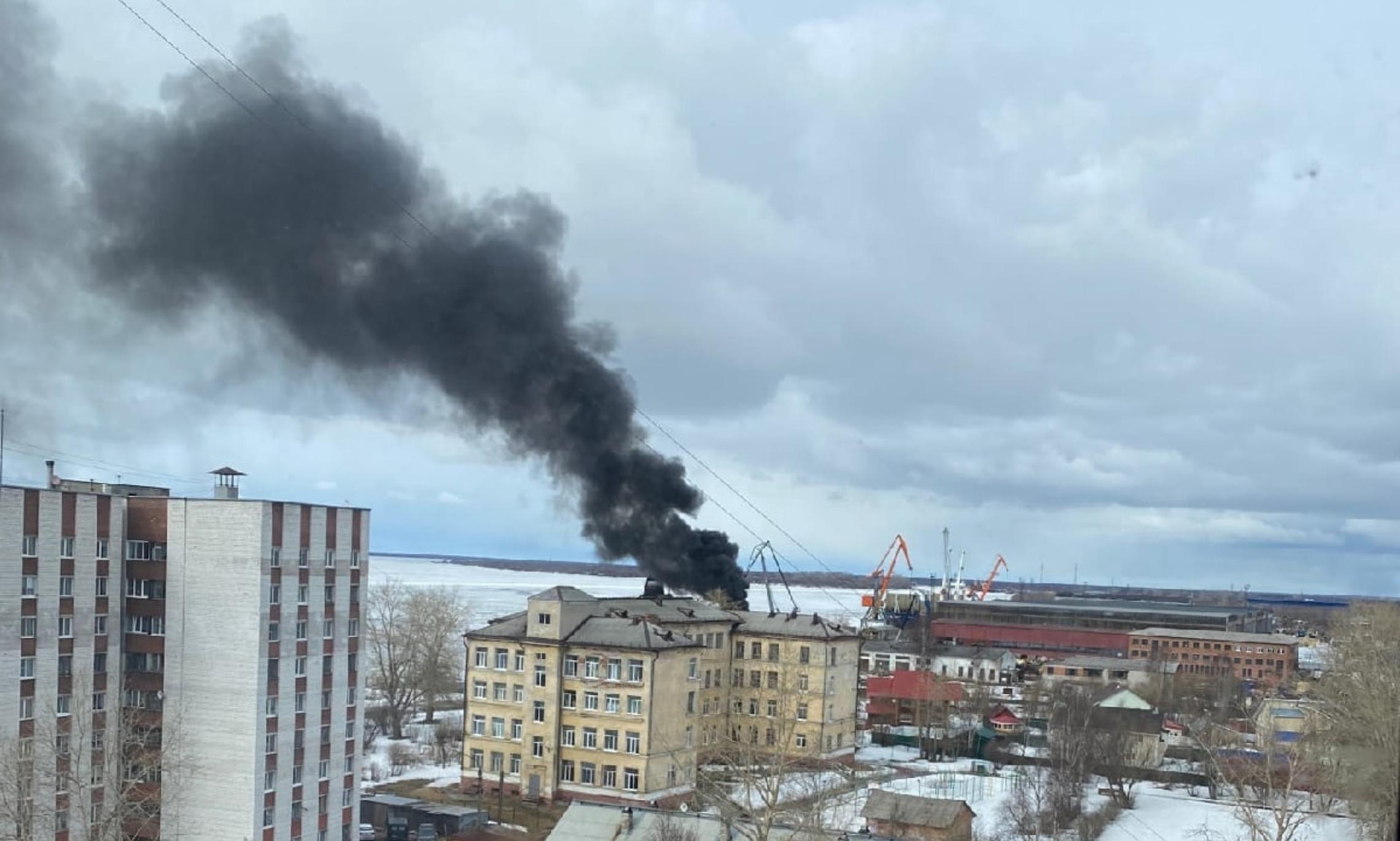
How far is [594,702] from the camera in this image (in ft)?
96.0

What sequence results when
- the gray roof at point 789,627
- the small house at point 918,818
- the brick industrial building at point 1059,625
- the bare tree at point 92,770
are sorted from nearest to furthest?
the bare tree at point 92,770 → the small house at point 918,818 → the gray roof at point 789,627 → the brick industrial building at point 1059,625

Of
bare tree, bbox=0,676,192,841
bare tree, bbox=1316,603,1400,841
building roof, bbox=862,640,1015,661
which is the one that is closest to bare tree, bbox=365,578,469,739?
bare tree, bbox=0,676,192,841

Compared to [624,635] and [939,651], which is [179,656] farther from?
[939,651]

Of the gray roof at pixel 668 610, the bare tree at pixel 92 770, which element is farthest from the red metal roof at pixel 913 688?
the bare tree at pixel 92 770

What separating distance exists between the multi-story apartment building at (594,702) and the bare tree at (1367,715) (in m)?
11.7

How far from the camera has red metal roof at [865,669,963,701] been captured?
4006 cm

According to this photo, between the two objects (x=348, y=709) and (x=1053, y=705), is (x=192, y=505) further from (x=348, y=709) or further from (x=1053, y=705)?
(x=1053, y=705)

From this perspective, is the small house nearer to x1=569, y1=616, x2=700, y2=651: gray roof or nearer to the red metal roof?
x1=569, y1=616, x2=700, y2=651: gray roof

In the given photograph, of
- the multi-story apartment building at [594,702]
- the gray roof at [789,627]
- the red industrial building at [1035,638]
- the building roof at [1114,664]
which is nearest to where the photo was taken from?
the multi-story apartment building at [594,702]

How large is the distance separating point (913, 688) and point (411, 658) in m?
17.2

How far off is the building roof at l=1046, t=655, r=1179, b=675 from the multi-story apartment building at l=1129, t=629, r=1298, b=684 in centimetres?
182

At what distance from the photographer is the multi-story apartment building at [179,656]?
19.1m

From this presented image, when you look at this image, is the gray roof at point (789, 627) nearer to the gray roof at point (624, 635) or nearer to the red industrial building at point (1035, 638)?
the gray roof at point (624, 635)

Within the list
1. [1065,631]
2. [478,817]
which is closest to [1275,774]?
[478,817]
